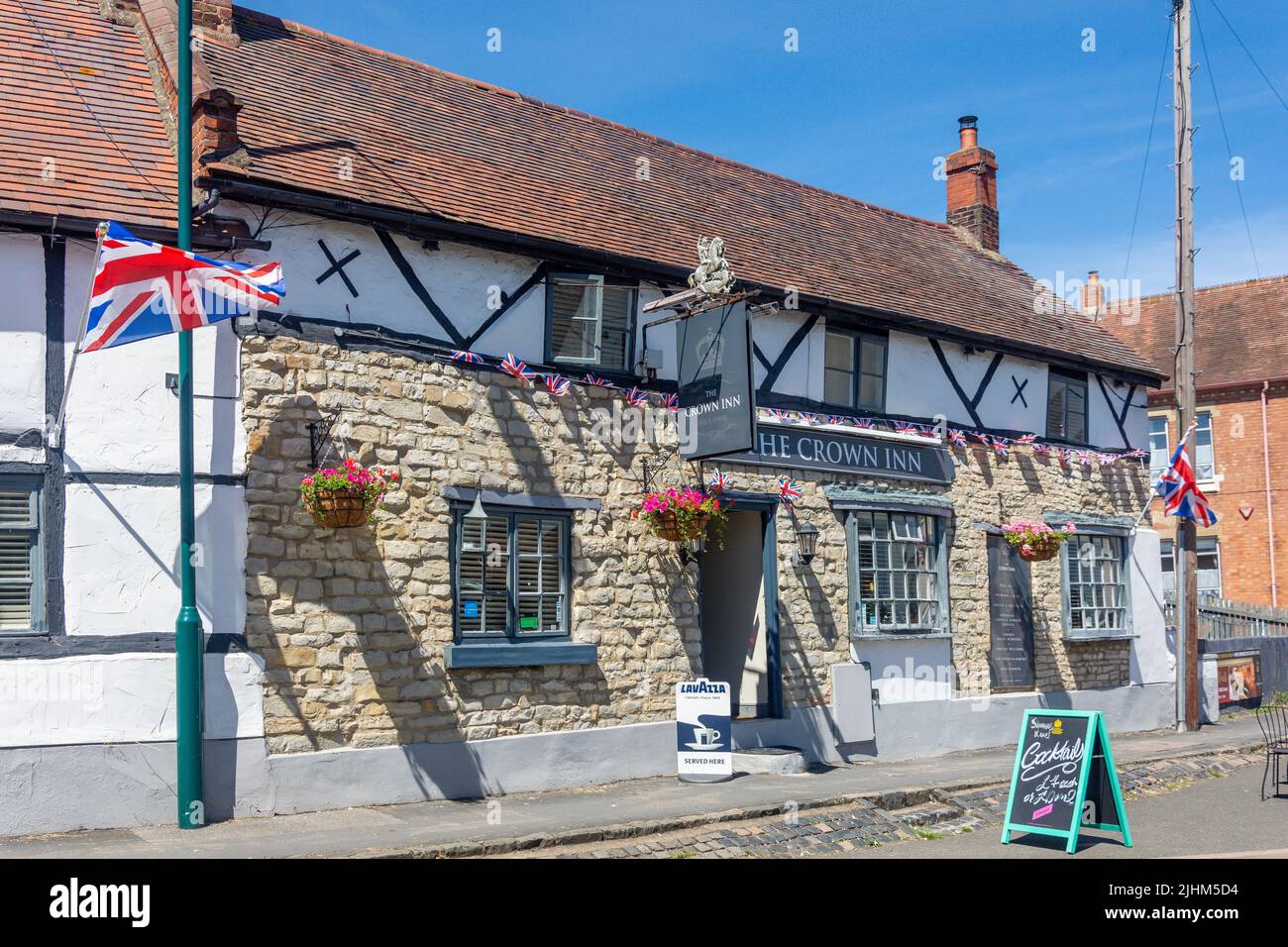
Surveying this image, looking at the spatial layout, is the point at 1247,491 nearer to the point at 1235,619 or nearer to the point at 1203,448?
the point at 1203,448

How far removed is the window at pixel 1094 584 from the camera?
1886 cm

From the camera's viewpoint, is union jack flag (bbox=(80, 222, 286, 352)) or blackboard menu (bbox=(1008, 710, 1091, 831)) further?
blackboard menu (bbox=(1008, 710, 1091, 831))

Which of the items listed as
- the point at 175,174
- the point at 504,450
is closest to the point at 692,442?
the point at 504,450

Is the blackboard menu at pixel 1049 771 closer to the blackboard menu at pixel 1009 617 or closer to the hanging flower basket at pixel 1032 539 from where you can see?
the blackboard menu at pixel 1009 617

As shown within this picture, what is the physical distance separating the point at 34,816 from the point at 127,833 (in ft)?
2.23

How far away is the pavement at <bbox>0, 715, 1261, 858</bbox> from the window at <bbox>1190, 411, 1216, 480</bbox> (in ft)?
52.4

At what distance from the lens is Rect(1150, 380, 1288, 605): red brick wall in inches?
1076

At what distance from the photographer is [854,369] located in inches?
640

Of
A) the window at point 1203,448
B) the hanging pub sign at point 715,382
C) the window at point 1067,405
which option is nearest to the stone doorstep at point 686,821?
the hanging pub sign at point 715,382

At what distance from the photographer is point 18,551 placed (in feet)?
32.8

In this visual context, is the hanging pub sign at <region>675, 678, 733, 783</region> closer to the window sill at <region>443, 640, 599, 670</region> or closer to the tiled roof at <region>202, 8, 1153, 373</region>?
the window sill at <region>443, 640, 599, 670</region>

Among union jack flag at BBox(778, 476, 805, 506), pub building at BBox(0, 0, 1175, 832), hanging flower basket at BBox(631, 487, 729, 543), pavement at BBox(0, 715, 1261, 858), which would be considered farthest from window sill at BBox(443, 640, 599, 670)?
union jack flag at BBox(778, 476, 805, 506)

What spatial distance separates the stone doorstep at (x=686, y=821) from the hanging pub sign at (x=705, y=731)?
1.38 m
